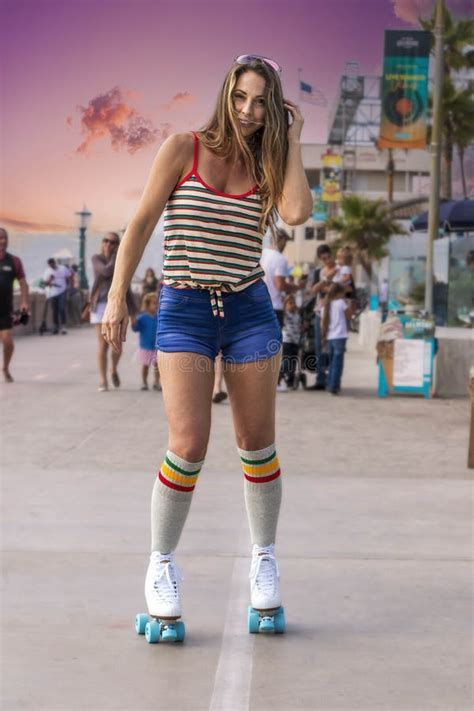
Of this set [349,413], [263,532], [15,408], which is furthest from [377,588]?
[15,408]

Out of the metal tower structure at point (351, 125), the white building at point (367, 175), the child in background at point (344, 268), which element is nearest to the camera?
the child in background at point (344, 268)

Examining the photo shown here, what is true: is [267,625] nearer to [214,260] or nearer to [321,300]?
[214,260]

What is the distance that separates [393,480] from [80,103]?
10.6 ft

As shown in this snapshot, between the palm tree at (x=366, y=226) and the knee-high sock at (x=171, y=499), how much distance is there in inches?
2305

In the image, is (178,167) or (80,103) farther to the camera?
(80,103)

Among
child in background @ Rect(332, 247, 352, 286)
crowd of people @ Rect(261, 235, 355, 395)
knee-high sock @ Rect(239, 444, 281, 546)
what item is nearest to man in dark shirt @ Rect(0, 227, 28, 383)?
crowd of people @ Rect(261, 235, 355, 395)

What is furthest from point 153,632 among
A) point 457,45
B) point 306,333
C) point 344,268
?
point 457,45

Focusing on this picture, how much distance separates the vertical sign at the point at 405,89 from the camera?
53.1 ft

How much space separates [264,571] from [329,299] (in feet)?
27.1

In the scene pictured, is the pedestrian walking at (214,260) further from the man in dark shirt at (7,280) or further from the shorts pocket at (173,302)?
the man in dark shirt at (7,280)

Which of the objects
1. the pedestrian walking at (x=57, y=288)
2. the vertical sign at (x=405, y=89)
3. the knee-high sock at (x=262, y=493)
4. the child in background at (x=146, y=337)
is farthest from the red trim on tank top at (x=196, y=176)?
the pedestrian walking at (x=57, y=288)

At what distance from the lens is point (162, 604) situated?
3.80 meters

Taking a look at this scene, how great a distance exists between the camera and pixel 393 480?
6914 mm

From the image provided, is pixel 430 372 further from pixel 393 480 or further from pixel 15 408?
pixel 393 480
